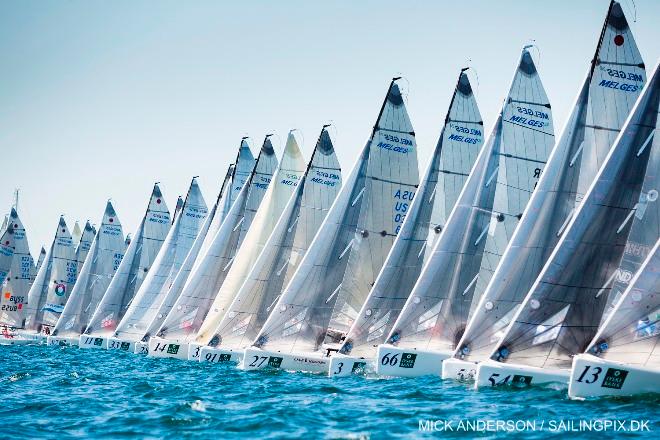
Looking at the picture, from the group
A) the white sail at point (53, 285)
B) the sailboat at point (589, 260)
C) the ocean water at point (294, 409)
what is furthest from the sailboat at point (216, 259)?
the white sail at point (53, 285)

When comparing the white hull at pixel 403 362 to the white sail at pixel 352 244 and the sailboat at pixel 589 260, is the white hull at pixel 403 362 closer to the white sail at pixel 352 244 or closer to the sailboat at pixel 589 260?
the sailboat at pixel 589 260

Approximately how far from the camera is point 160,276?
148ft

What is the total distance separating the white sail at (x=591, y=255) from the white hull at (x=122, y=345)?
26.0 meters

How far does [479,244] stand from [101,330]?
2791 cm

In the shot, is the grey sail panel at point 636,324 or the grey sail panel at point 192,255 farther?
the grey sail panel at point 192,255

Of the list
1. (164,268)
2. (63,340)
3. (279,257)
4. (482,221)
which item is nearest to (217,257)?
(279,257)

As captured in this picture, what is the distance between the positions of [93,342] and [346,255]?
21667 millimetres

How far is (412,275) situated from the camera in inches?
1118

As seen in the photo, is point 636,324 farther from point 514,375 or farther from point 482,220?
point 482,220

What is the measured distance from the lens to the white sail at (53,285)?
59.6m

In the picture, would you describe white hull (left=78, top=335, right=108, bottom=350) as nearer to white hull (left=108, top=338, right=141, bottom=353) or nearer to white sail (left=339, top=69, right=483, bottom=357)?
white hull (left=108, top=338, right=141, bottom=353)

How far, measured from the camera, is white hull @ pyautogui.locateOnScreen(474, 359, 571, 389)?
20.1 meters

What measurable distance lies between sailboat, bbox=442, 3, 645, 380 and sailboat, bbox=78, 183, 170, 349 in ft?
89.9

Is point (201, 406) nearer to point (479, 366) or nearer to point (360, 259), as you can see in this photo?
point (479, 366)
